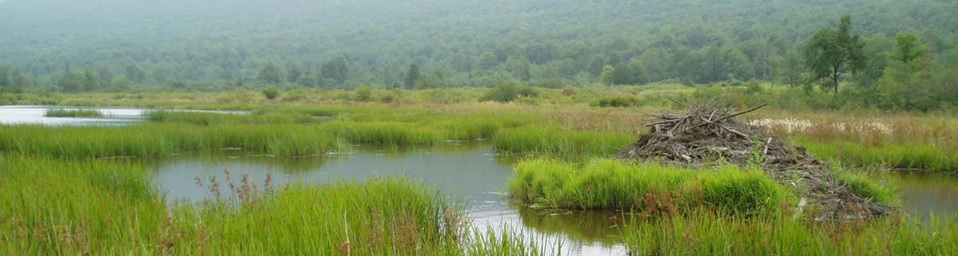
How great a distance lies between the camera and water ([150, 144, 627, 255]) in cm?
886

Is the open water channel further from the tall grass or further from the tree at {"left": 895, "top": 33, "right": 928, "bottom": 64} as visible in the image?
the tree at {"left": 895, "top": 33, "right": 928, "bottom": 64}

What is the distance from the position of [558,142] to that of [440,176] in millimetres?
4854

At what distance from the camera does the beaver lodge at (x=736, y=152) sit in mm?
9758

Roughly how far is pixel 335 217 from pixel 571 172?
508 centimetres

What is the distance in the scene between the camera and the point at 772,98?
3666cm

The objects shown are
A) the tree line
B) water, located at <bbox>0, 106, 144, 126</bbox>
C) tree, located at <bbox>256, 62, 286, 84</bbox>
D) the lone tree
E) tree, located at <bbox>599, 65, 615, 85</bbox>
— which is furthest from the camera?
tree, located at <bbox>256, 62, 286, 84</bbox>

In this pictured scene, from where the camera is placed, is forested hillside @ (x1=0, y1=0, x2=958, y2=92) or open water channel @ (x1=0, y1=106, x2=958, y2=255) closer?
open water channel @ (x1=0, y1=106, x2=958, y2=255)

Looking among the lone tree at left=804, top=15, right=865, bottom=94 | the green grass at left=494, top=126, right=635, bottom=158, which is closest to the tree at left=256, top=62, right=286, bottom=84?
the lone tree at left=804, top=15, right=865, bottom=94

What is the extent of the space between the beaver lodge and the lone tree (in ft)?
83.2

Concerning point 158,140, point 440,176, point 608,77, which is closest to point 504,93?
point 158,140

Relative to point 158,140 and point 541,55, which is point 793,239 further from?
point 541,55

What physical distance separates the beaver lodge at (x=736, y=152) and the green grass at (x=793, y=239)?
10.0ft

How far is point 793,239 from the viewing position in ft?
20.7

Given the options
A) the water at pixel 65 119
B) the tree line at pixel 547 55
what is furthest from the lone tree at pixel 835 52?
the water at pixel 65 119
